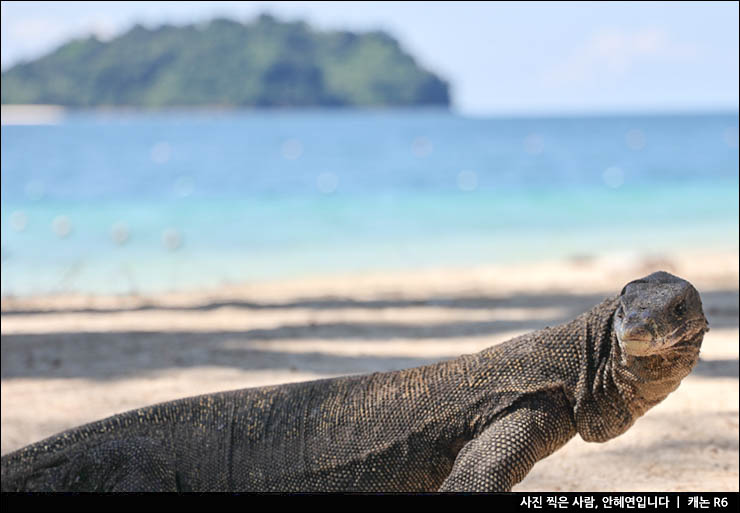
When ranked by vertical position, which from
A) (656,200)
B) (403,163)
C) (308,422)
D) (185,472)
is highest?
(308,422)

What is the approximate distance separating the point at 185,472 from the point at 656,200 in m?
29.2

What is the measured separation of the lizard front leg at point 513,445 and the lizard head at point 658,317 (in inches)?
16.9

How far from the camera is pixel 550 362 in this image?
3451 mm

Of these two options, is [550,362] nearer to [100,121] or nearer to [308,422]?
[308,422]

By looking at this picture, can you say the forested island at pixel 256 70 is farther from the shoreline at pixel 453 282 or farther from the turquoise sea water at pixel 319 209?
the shoreline at pixel 453 282

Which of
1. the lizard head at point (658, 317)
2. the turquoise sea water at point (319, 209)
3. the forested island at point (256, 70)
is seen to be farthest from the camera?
the forested island at point (256, 70)

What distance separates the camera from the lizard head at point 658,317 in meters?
2.97

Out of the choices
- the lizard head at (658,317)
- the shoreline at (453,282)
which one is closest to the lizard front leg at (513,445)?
the lizard head at (658,317)

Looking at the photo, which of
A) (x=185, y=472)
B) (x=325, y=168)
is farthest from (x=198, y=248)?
(x=325, y=168)

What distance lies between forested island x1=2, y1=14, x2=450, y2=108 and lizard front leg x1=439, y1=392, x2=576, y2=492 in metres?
50.3

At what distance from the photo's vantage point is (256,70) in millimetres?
98125

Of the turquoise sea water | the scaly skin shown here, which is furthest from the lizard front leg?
the turquoise sea water

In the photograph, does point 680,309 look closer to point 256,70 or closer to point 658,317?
point 658,317

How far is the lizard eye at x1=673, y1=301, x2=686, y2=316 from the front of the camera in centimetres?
301
